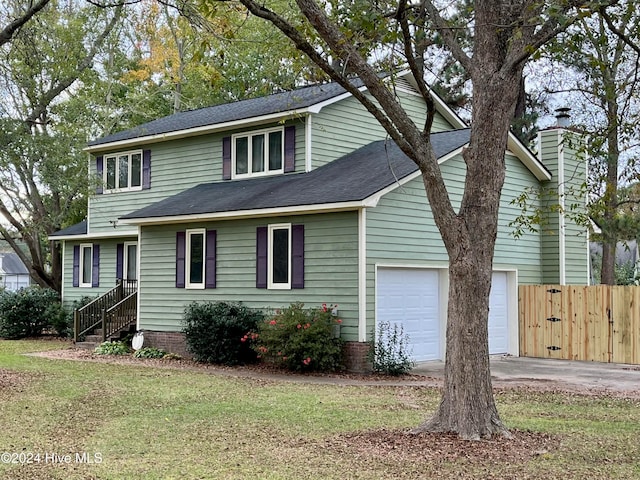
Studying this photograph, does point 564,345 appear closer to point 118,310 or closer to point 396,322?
point 396,322

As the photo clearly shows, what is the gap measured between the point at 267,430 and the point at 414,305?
8.32 metres

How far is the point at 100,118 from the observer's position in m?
32.1

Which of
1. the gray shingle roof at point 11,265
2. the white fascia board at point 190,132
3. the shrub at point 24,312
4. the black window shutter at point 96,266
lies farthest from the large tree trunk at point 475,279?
the gray shingle roof at point 11,265

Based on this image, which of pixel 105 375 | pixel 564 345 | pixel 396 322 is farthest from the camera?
pixel 564 345

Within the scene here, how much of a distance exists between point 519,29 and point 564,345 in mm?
11578

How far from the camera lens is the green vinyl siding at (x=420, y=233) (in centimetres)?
1575

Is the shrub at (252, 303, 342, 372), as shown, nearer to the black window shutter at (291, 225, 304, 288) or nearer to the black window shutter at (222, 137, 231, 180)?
the black window shutter at (291, 225, 304, 288)

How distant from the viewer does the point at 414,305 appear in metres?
17.1

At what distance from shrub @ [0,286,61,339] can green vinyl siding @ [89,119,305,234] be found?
10.5 feet

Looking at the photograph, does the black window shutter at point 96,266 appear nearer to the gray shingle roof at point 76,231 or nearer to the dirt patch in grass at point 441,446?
the gray shingle roof at point 76,231

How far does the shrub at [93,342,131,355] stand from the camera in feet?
63.4

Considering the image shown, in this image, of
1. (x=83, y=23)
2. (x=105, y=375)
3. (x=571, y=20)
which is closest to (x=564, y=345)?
(x=105, y=375)

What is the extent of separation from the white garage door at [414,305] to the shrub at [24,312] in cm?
1257

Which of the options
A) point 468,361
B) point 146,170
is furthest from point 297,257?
point 468,361
